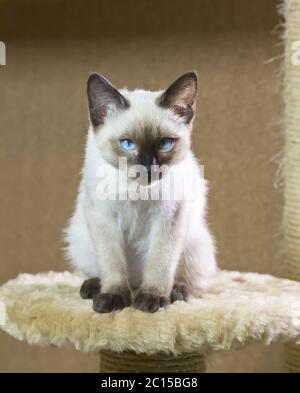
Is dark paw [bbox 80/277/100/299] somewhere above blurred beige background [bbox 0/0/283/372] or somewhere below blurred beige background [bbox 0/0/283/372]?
below

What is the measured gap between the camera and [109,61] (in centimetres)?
204

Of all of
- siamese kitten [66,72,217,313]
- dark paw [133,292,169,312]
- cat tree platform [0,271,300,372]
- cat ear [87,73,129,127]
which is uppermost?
cat ear [87,73,129,127]

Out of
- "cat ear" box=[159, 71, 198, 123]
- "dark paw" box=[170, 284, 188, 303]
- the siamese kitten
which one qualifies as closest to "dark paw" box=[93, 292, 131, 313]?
the siamese kitten

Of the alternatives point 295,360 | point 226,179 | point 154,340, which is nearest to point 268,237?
point 226,179

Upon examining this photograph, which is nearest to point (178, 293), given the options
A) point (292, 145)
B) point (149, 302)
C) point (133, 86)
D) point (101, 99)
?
point (149, 302)

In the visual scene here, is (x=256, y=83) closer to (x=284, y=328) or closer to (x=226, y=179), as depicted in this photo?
(x=226, y=179)

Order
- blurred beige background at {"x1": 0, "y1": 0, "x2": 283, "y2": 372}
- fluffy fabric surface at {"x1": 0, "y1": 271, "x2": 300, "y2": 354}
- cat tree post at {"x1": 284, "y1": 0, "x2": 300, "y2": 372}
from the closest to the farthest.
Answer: fluffy fabric surface at {"x1": 0, "y1": 271, "x2": 300, "y2": 354} < cat tree post at {"x1": 284, "y1": 0, "x2": 300, "y2": 372} < blurred beige background at {"x1": 0, "y1": 0, "x2": 283, "y2": 372}

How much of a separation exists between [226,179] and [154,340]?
961mm

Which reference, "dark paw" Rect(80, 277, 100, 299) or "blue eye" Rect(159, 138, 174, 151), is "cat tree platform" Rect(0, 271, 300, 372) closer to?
"dark paw" Rect(80, 277, 100, 299)

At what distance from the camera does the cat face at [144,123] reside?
126 cm

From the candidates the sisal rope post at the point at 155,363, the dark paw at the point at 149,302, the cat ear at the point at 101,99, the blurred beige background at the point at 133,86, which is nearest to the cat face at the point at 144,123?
the cat ear at the point at 101,99

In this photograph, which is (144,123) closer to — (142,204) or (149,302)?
(142,204)

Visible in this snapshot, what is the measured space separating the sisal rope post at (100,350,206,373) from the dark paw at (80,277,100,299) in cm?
12

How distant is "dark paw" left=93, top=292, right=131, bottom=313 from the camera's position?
1.27m
